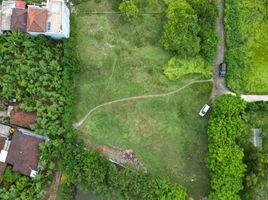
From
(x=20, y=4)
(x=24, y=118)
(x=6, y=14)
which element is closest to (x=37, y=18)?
(x=20, y=4)

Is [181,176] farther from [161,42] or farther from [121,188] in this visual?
[161,42]

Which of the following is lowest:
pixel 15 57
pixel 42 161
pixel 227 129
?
pixel 42 161

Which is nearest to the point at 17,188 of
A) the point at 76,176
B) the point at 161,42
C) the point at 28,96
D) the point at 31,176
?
the point at 31,176

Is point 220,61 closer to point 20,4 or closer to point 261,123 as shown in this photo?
point 261,123

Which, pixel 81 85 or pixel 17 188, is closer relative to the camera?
pixel 17 188

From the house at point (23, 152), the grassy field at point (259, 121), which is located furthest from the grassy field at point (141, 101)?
the house at point (23, 152)

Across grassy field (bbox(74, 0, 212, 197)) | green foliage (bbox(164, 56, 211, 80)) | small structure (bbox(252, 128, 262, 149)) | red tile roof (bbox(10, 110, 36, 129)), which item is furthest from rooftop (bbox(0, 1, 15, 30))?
small structure (bbox(252, 128, 262, 149))

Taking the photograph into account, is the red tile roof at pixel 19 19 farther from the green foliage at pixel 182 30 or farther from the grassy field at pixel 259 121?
the grassy field at pixel 259 121
